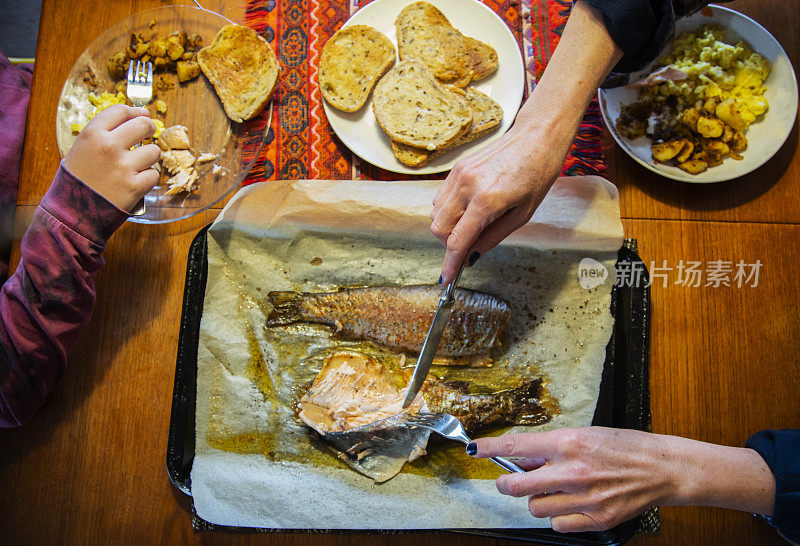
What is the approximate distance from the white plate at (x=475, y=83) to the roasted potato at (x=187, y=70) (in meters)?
0.48

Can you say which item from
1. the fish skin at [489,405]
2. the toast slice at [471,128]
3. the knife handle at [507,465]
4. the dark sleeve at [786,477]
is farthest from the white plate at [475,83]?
the dark sleeve at [786,477]

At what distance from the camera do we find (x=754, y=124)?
180 cm

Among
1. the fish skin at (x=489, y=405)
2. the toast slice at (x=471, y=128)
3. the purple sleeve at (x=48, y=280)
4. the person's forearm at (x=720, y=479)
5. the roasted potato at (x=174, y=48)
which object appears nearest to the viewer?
the person's forearm at (x=720, y=479)

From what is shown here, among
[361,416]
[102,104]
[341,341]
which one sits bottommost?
[361,416]

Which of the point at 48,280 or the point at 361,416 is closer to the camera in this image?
the point at 48,280

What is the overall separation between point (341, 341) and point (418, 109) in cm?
84

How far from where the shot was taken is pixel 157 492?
1738 millimetres

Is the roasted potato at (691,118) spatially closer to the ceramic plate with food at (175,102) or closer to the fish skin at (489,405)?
the fish skin at (489,405)

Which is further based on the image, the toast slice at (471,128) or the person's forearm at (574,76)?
the toast slice at (471,128)

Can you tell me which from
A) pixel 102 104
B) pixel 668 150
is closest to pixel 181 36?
pixel 102 104

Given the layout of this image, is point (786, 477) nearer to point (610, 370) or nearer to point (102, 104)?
point (610, 370)

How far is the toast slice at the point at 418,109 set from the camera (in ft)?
5.70

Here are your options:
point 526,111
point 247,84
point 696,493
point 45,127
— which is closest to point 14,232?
point 45,127

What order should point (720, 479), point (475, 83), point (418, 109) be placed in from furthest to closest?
1. point (475, 83)
2. point (418, 109)
3. point (720, 479)
